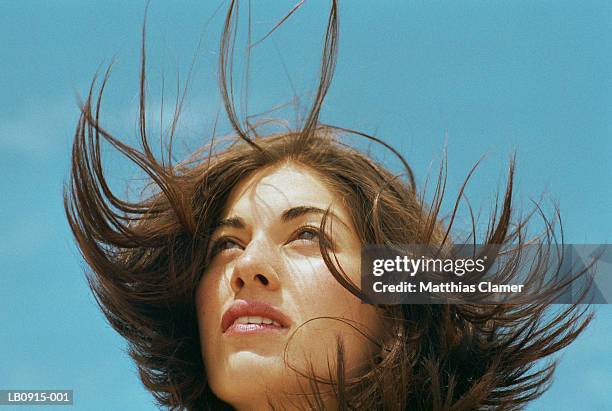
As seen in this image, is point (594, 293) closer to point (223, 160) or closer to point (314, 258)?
point (314, 258)

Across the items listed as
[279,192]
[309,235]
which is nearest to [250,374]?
[309,235]

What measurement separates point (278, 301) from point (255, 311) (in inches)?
3.7

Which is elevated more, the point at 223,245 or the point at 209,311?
the point at 223,245

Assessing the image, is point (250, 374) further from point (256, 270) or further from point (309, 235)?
point (309, 235)

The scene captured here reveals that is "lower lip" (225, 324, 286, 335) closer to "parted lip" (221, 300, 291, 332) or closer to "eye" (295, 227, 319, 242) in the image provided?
"parted lip" (221, 300, 291, 332)

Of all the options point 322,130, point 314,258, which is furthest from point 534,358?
point 322,130

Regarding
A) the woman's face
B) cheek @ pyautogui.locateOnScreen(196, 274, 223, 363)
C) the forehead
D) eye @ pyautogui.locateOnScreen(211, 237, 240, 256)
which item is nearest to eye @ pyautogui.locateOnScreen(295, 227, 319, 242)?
the woman's face

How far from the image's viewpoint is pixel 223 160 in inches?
166

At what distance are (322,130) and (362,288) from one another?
0.85 meters

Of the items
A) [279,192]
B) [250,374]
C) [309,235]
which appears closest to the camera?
[250,374]

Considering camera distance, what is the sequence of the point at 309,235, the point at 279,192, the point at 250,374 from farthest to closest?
1. the point at 279,192
2. the point at 309,235
3. the point at 250,374

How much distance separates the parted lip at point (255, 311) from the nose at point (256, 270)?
0.06m

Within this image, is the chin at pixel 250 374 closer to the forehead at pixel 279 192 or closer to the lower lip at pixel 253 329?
the lower lip at pixel 253 329

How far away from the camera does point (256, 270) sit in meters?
3.70
